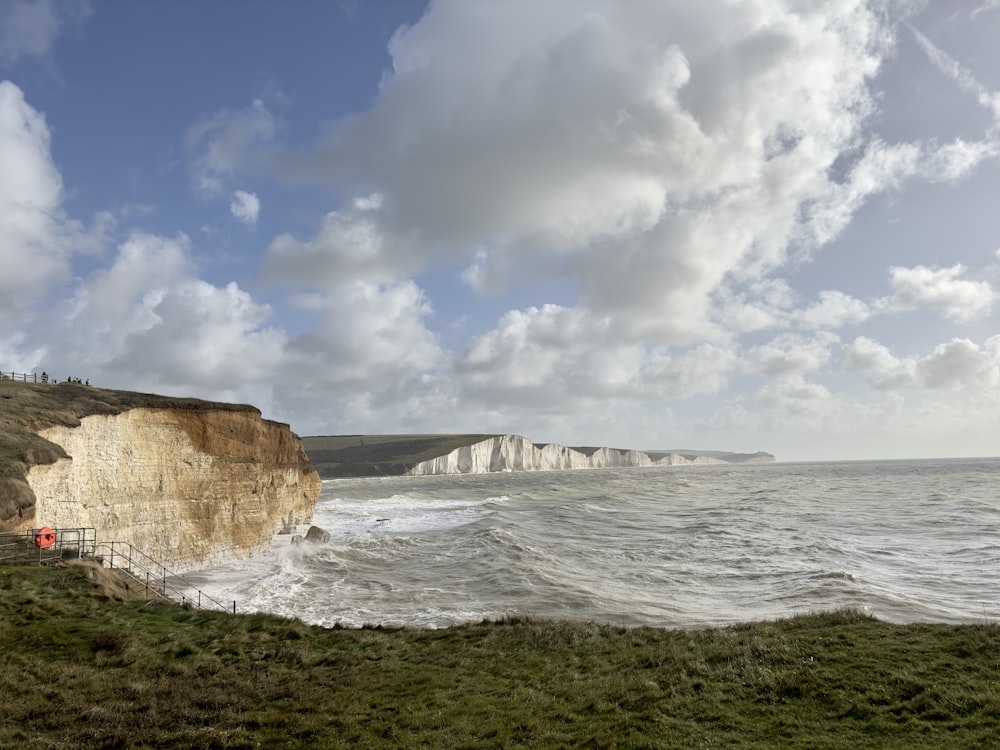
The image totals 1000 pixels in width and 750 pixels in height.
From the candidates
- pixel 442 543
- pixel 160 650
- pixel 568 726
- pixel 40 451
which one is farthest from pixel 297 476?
pixel 568 726

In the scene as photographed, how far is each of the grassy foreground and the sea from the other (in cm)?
461

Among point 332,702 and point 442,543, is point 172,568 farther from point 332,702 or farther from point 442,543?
point 332,702

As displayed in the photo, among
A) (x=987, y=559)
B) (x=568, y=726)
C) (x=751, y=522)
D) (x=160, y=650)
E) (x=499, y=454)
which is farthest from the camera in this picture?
(x=499, y=454)

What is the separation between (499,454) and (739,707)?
18769 centimetres

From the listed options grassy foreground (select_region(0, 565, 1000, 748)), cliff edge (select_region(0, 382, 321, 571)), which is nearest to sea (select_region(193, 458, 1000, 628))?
cliff edge (select_region(0, 382, 321, 571))

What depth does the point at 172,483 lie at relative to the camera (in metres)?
30.1

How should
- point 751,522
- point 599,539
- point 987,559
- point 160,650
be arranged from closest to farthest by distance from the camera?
1. point 160,650
2. point 987,559
3. point 599,539
4. point 751,522

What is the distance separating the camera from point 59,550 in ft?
60.5

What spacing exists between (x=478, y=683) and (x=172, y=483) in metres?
24.7

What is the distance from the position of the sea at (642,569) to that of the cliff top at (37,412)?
8.23 meters

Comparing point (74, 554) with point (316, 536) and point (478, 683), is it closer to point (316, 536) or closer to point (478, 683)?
point (478, 683)

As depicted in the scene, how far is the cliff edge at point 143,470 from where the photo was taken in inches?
909

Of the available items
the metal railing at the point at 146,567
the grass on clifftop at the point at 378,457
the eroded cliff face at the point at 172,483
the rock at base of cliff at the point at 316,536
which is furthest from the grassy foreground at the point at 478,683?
the grass on clifftop at the point at 378,457

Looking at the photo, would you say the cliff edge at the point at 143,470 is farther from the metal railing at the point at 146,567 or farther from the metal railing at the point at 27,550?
the metal railing at the point at 27,550
